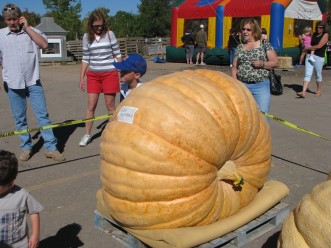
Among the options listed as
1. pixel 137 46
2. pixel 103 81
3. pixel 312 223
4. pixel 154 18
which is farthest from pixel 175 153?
pixel 154 18

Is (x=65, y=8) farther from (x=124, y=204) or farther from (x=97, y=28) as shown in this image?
(x=124, y=204)

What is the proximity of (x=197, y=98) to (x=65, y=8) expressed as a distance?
3665 cm

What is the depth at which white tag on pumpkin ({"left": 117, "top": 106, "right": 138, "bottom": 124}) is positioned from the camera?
297cm

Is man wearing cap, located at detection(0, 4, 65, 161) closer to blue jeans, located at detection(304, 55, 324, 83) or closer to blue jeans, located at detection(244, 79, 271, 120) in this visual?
blue jeans, located at detection(244, 79, 271, 120)

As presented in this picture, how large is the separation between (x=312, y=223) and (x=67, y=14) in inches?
1414

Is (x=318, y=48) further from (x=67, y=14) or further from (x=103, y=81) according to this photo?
(x=67, y=14)

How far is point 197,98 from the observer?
9.91 feet

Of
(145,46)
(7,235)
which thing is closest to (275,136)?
(7,235)

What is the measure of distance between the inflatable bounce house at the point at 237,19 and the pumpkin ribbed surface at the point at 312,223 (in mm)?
17169

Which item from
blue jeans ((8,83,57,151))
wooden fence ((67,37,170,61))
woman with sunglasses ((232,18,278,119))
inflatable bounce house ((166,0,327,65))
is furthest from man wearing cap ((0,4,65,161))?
wooden fence ((67,37,170,61))

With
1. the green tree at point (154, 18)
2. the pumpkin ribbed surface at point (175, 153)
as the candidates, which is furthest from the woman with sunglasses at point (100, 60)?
the green tree at point (154, 18)

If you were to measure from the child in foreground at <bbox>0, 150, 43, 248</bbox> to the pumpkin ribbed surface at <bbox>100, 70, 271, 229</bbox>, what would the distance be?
1.86 feet

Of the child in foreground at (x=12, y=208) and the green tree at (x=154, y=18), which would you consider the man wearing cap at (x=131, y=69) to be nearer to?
the child in foreground at (x=12, y=208)

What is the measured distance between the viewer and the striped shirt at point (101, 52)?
6.03 metres
